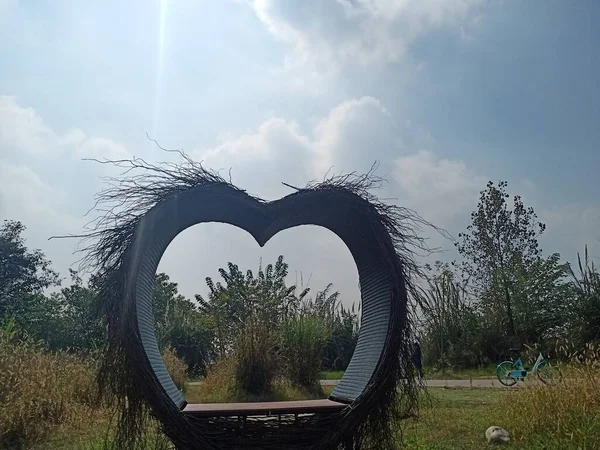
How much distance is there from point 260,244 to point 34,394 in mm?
4002

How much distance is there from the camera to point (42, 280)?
85.8ft

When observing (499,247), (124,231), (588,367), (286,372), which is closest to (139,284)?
(124,231)

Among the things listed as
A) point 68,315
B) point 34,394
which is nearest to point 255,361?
point 34,394

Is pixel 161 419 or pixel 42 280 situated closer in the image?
pixel 161 419

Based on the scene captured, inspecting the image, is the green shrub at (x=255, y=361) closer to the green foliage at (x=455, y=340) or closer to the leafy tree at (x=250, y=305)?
the leafy tree at (x=250, y=305)

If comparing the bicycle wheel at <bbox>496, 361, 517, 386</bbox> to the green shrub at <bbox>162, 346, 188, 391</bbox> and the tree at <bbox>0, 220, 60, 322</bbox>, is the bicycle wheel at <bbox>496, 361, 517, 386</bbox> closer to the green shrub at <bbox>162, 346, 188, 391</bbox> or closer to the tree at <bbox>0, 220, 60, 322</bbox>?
the green shrub at <bbox>162, 346, 188, 391</bbox>

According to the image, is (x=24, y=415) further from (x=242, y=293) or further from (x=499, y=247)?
(x=499, y=247)

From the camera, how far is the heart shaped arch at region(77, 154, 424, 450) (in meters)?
3.39

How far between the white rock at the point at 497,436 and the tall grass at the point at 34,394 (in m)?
3.73

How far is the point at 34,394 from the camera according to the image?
21.2 ft

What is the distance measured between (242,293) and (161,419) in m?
8.29

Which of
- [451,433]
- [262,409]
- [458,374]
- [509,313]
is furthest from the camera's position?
[509,313]

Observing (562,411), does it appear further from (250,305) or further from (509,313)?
(509,313)

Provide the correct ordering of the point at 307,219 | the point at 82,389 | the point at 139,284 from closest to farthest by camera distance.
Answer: the point at 139,284 < the point at 307,219 < the point at 82,389
